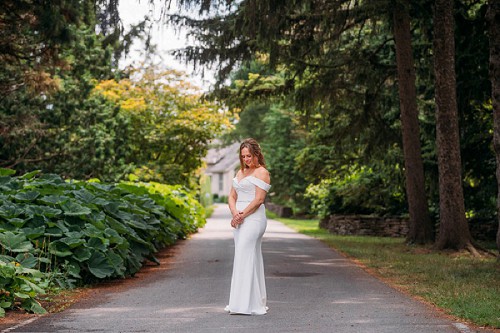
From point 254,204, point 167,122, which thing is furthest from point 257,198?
point 167,122

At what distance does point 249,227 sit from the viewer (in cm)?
884

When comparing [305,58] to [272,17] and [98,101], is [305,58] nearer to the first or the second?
[272,17]

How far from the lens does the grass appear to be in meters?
8.95

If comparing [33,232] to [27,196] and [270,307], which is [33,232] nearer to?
[27,196]

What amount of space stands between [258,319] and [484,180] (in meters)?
15.2

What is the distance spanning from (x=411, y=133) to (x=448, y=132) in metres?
2.30

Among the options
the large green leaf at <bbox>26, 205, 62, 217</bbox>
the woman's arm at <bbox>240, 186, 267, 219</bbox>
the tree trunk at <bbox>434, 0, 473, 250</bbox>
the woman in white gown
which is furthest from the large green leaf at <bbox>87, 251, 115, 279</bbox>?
the tree trunk at <bbox>434, 0, 473, 250</bbox>

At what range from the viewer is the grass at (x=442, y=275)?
8945mm

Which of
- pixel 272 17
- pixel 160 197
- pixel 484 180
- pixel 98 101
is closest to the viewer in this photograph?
pixel 272 17

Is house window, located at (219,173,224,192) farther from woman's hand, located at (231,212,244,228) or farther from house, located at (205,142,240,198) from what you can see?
woman's hand, located at (231,212,244,228)

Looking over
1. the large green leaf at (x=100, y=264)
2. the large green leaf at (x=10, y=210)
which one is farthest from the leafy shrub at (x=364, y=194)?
the large green leaf at (x=10, y=210)

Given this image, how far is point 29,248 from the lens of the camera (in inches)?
371

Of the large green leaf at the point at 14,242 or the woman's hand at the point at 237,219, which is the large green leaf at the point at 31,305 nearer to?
the large green leaf at the point at 14,242

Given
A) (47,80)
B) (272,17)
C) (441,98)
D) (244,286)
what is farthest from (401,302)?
(47,80)
